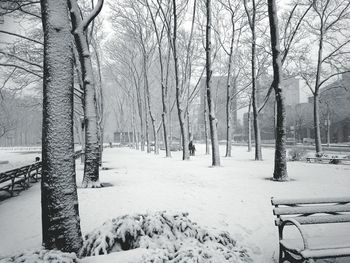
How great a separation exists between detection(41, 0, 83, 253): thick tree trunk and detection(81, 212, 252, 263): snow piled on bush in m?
0.37

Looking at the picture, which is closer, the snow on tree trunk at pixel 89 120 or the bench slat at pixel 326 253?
the bench slat at pixel 326 253

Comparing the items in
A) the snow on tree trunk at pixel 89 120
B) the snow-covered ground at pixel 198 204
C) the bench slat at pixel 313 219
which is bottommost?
the snow-covered ground at pixel 198 204

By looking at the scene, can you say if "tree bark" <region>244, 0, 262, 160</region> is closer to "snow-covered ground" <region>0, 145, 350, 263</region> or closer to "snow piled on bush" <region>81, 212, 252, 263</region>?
"snow-covered ground" <region>0, 145, 350, 263</region>

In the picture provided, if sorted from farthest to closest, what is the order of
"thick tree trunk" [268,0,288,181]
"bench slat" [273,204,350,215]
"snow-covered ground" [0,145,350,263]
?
"thick tree trunk" [268,0,288,181] < "snow-covered ground" [0,145,350,263] < "bench slat" [273,204,350,215]

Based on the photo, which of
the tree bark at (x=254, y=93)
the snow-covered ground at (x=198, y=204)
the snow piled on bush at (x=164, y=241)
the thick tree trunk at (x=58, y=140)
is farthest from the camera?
the tree bark at (x=254, y=93)

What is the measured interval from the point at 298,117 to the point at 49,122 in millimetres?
49901

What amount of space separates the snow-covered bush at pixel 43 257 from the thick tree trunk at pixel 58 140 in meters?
0.28

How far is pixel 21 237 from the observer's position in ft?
13.9

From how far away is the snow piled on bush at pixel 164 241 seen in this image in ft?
10.2

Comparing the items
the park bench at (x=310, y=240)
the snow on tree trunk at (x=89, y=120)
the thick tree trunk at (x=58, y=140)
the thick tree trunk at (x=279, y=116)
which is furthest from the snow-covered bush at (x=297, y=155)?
the thick tree trunk at (x=58, y=140)

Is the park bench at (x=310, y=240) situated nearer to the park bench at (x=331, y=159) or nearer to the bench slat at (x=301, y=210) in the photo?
the bench slat at (x=301, y=210)

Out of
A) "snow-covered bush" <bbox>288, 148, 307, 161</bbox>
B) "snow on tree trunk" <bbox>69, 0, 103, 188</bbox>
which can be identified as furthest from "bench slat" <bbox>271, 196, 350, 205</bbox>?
"snow-covered bush" <bbox>288, 148, 307, 161</bbox>

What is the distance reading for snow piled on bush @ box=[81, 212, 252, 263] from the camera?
311 centimetres

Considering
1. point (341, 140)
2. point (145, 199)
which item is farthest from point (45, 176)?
point (341, 140)
